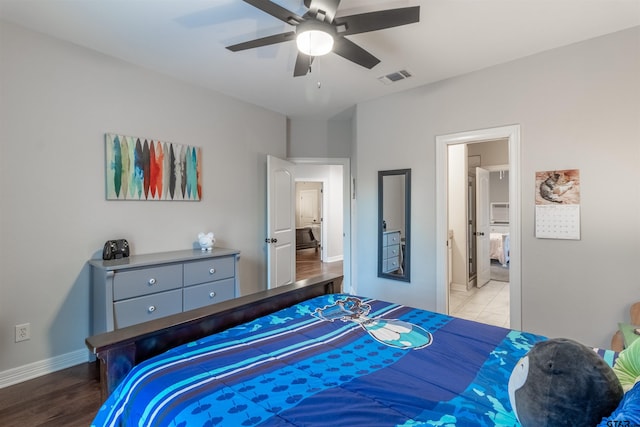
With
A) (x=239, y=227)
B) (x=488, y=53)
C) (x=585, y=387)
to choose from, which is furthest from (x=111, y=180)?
(x=488, y=53)

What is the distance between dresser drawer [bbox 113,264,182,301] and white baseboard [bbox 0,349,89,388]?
0.77 m

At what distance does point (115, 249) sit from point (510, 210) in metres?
3.56

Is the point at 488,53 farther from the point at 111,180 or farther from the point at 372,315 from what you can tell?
the point at 111,180

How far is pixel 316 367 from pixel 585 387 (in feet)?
2.68

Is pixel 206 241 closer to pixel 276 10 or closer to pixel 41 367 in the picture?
pixel 41 367

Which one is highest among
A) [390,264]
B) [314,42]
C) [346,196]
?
[314,42]

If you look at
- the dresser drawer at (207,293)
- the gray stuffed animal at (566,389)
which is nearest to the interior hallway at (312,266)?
the dresser drawer at (207,293)

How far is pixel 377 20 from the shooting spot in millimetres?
1710

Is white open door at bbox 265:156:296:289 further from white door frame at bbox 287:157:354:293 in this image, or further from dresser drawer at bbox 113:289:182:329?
dresser drawer at bbox 113:289:182:329

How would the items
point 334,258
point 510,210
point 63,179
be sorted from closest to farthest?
point 63,179 < point 510,210 < point 334,258

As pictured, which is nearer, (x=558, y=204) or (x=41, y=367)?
(x=41, y=367)

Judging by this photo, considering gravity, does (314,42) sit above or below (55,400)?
above

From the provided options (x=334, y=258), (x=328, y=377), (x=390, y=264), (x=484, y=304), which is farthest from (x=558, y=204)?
(x=334, y=258)

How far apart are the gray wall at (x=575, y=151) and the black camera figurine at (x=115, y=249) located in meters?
2.99
